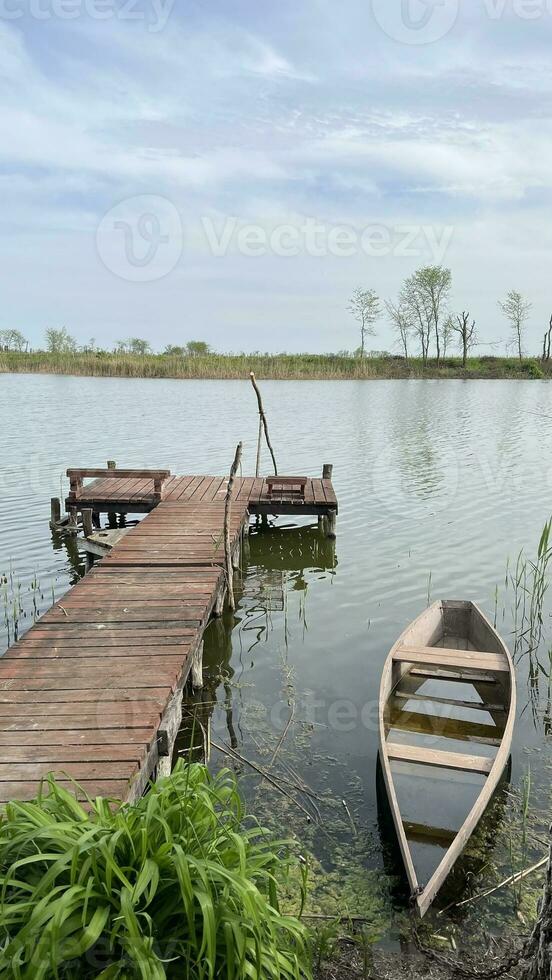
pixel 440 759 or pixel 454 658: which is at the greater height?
pixel 454 658

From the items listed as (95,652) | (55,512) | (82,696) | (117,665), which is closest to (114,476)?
(55,512)

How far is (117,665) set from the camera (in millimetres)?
5184

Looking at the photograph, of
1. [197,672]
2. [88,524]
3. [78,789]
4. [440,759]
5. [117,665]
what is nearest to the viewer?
[78,789]

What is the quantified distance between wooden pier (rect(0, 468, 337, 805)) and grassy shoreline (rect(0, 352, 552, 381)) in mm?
36726

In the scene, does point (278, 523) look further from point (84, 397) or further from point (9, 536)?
point (84, 397)

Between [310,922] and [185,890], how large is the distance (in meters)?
1.58

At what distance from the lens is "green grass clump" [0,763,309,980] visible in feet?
7.34

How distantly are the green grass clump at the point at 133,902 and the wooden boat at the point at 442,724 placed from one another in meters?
1.32

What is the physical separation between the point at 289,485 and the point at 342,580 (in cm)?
285

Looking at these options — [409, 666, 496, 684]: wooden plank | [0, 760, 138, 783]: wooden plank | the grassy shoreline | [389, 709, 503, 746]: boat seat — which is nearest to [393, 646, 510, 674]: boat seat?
[409, 666, 496, 684]: wooden plank

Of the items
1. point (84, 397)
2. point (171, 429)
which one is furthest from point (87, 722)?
point (84, 397)

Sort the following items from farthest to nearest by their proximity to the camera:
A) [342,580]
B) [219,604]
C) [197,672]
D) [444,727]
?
[342,580], [219,604], [197,672], [444,727]

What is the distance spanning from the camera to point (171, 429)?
23.0m

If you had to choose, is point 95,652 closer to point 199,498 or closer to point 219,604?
point 219,604
